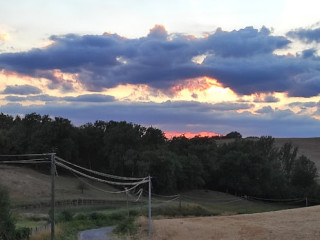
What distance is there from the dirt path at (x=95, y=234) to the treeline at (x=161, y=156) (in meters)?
36.5

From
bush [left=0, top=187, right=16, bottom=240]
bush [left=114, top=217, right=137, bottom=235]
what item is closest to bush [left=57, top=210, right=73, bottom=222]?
bush [left=114, top=217, right=137, bottom=235]

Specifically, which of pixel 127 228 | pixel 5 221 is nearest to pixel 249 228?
pixel 127 228

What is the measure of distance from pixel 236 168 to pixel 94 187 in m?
32.4

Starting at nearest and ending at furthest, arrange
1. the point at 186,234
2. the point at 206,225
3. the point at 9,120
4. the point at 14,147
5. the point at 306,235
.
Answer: the point at 306,235, the point at 186,234, the point at 206,225, the point at 14,147, the point at 9,120

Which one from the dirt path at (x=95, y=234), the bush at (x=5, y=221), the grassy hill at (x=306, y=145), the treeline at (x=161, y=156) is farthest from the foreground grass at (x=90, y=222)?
the grassy hill at (x=306, y=145)

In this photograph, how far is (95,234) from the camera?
4334cm

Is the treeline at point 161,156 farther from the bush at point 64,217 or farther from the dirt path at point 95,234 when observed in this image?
the dirt path at point 95,234

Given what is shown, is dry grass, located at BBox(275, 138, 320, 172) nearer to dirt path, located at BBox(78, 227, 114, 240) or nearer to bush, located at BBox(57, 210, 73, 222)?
bush, located at BBox(57, 210, 73, 222)

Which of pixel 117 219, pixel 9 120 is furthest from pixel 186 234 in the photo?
pixel 9 120

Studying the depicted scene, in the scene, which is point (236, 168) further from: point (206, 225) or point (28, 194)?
point (206, 225)

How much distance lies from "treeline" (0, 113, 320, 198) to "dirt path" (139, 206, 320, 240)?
3454cm

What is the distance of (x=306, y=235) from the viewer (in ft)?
131

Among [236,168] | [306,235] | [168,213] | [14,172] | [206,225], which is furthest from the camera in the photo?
[236,168]

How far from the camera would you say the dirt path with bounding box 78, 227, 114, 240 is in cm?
4004
